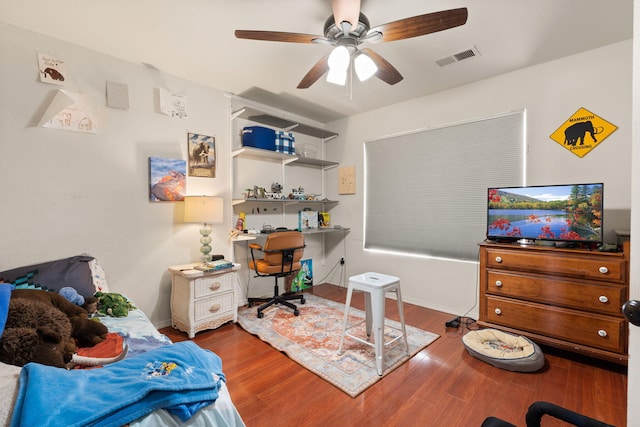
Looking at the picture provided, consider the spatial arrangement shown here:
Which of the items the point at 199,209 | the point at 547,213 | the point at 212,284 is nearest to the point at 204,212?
the point at 199,209

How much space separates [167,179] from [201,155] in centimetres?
45

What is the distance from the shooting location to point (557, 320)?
2166 millimetres

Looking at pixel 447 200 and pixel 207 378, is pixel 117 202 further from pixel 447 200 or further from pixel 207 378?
pixel 447 200

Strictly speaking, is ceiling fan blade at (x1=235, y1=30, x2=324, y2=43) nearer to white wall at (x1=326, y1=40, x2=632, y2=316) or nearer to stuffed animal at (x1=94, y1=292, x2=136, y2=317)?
stuffed animal at (x1=94, y1=292, x2=136, y2=317)

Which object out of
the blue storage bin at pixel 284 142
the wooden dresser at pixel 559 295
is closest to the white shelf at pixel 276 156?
the blue storage bin at pixel 284 142

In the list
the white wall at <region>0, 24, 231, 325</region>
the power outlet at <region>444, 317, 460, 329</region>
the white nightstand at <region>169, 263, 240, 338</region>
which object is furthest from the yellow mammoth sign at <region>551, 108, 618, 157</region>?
the white wall at <region>0, 24, 231, 325</region>

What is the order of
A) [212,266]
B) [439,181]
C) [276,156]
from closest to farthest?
[212,266] < [439,181] < [276,156]

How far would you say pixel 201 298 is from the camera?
8.71 feet

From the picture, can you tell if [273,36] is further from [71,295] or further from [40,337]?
[71,295]

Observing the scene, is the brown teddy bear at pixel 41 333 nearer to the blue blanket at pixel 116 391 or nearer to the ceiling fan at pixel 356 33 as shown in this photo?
the blue blanket at pixel 116 391

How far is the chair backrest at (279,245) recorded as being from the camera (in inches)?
119

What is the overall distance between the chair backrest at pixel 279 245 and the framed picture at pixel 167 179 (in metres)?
1.01

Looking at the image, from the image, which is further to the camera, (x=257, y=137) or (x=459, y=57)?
(x=257, y=137)

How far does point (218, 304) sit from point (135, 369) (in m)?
1.90
